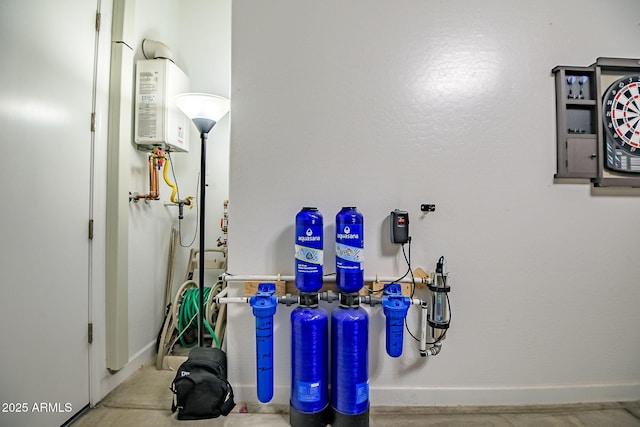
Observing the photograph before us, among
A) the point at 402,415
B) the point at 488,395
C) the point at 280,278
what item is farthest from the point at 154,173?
the point at 488,395

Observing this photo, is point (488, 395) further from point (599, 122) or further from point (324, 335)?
point (599, 122)

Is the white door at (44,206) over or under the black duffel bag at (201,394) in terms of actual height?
over

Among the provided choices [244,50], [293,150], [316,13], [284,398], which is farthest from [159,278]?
[316,13]

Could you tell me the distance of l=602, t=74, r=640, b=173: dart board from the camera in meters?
1.60

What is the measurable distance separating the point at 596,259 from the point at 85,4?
3667mm

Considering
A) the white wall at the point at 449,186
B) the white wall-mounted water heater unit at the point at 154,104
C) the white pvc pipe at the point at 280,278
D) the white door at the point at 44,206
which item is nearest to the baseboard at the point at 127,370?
the white door at the point at 44,206

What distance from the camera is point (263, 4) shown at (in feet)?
5.11

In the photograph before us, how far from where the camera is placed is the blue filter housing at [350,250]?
51.4 inches

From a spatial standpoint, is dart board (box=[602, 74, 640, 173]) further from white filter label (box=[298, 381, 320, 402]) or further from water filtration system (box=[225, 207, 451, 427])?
white filter label (box=[298, 381, 320, 402])

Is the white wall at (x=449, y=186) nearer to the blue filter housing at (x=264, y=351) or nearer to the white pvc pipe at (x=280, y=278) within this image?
the white pvc pipe at (x=280, y=278)

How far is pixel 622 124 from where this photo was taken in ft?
5.26

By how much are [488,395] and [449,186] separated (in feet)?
4.51

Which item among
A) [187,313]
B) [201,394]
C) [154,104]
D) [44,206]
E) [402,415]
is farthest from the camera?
[187,313]

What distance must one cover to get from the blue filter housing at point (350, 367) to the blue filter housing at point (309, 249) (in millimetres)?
256
